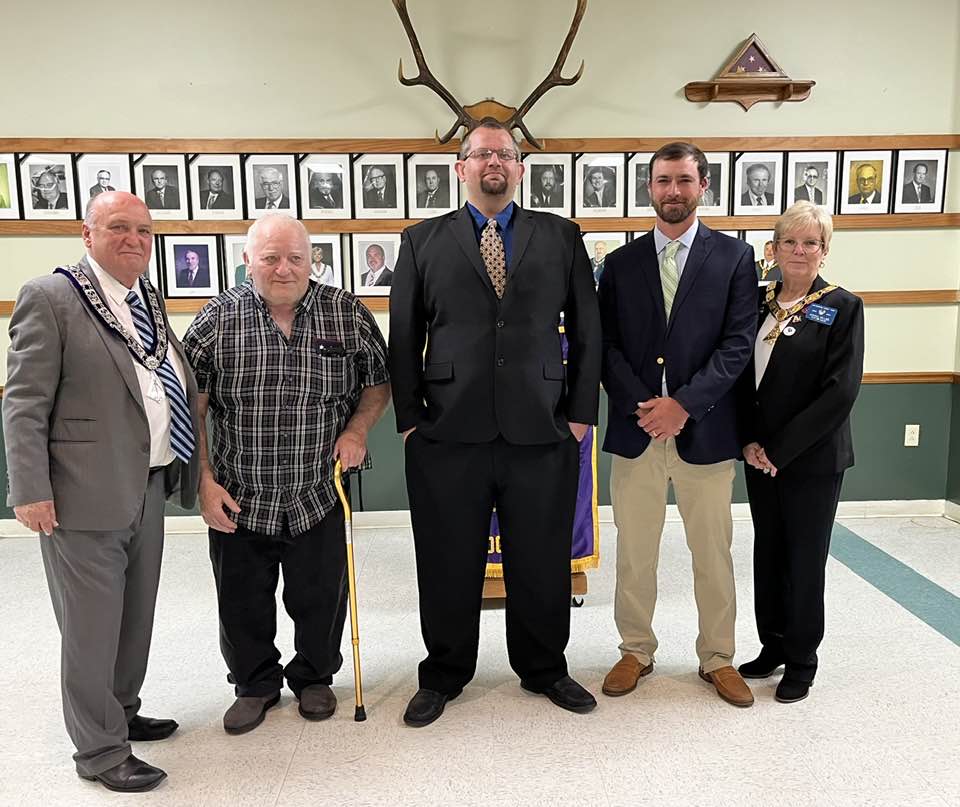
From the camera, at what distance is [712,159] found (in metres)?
4.60

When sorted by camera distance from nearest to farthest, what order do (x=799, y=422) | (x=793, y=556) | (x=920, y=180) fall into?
(x=799, y=422) < (x=793, y=556) < (x=920, y=180)

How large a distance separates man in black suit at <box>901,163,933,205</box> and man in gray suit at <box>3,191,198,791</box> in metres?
4.20

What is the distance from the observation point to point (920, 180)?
15.2 ft

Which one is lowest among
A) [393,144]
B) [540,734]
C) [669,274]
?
[540,734]

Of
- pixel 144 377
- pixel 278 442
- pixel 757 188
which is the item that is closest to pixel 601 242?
pixel 757 188

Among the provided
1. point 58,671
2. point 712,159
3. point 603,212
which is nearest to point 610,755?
point 58,671

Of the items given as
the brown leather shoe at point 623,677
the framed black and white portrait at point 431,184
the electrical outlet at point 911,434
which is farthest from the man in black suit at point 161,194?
the electrical outlet at point 911,434

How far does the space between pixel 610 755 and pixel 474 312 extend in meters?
1.39

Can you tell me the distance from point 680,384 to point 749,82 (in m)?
2.63

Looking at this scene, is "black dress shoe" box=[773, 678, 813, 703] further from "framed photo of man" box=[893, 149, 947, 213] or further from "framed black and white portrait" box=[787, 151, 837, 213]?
"framed photo of man" box=[893, 149, 947, 213]

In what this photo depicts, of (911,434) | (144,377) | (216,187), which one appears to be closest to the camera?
(144,377)

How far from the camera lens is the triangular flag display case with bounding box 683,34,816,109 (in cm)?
443

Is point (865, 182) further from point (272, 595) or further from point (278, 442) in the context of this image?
point (272, 595)

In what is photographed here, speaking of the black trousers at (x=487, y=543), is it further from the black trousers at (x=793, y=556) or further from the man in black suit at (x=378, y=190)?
the man in black suit at (x=378, y=190)
